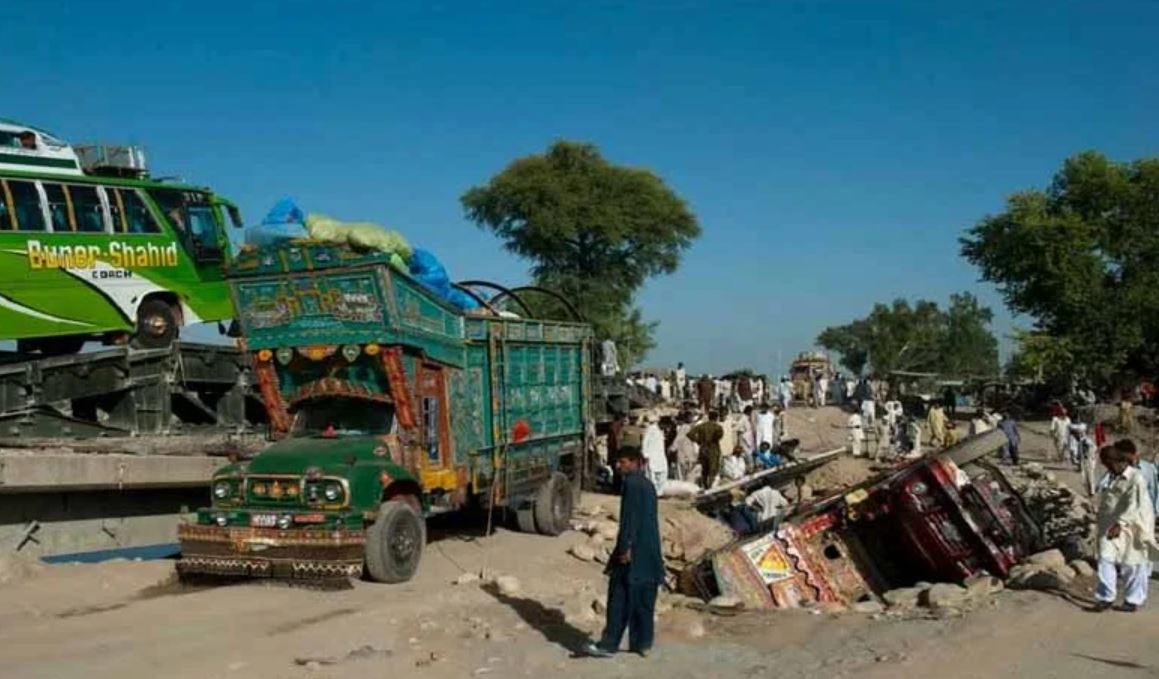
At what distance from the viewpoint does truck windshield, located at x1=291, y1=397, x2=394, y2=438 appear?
462 inches

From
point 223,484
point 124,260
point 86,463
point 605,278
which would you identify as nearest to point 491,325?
point 223,484

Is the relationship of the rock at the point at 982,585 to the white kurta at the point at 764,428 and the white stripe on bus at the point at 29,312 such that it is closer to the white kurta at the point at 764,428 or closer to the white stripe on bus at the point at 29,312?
the white kurta at the point at 764,428

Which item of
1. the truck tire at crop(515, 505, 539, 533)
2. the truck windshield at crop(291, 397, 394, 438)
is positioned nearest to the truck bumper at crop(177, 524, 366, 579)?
the truck windshield at crop(291, 397, 394, 438)

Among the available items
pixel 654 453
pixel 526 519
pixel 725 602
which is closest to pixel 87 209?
pixel 526 519

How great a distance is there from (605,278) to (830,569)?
1306 inches

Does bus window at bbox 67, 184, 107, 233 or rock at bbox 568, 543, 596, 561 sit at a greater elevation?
bus window at bbox 67, 184, 107, 233

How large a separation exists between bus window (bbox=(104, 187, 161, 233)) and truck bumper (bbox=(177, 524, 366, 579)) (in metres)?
7.44

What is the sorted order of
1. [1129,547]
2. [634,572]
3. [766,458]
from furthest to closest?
[766,458] → [1129,547] → [634,572]

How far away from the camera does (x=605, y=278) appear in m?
44.7

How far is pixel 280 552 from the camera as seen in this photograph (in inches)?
397

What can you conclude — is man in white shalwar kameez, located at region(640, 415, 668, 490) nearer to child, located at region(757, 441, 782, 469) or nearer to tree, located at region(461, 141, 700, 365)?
child, located at region(757, 441, 782, 469)

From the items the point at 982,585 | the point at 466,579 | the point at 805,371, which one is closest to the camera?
the point at 982,585

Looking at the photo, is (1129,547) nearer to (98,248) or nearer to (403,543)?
(403,543)

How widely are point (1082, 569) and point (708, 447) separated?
8.63 meters
